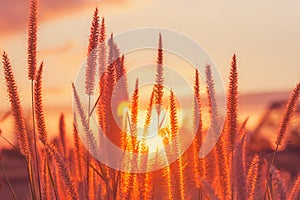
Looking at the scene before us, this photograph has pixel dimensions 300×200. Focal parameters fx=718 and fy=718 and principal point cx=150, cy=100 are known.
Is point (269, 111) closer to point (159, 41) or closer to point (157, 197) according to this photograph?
point (157, 197)

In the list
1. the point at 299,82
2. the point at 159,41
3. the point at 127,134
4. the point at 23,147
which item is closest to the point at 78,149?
the point at 23,147

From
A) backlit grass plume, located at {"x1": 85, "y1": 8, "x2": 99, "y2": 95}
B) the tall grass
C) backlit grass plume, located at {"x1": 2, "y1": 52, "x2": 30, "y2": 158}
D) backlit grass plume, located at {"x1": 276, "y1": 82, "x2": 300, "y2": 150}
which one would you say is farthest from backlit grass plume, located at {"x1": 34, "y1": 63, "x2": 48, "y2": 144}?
backlit grass plume, located at {"x1": 276, "y1": 82, "x2": 300, "y2": 150}

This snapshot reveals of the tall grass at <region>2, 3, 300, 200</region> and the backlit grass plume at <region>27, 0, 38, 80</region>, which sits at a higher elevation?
the backlit grass plume at <region>27, 0, 38, 80</region>

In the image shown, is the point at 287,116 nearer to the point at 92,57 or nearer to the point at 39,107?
the point at 92,57

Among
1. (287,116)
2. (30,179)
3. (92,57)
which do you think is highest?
(92,57)

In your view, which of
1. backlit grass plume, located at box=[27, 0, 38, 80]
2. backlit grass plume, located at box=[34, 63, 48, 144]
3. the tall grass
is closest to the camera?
the tall grass

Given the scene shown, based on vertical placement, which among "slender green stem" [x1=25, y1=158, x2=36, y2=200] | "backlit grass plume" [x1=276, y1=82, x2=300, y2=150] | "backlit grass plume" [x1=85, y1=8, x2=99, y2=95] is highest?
"backlit grass plume" [x1=85, y1=8, x2=99, y2=95]

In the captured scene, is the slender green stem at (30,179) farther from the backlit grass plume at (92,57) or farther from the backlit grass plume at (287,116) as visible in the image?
the backlit grass plume at (287,116)

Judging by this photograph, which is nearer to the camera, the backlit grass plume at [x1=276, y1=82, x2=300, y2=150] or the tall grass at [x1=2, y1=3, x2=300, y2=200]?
the tall grass at [x1=2, y1=3, x2=300, y2=200]

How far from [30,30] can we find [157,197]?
1.07 meters

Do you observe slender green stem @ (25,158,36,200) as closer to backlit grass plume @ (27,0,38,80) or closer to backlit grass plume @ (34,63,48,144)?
backlit grass plume @ (34,63,48,144)

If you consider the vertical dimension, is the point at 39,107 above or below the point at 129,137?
above

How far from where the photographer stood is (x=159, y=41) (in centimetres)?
274

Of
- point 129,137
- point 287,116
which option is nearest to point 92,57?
point 129,137
